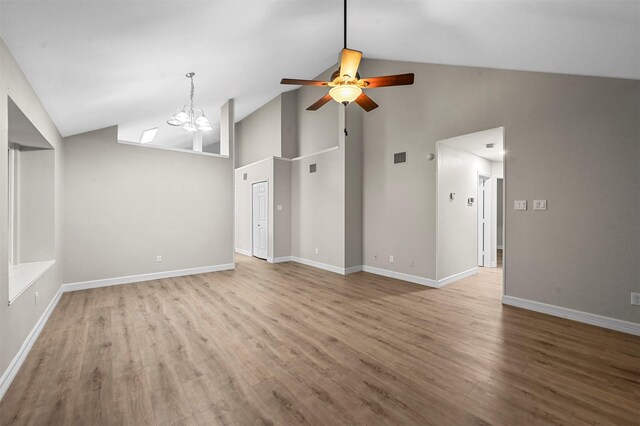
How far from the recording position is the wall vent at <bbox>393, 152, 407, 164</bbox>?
5141mm

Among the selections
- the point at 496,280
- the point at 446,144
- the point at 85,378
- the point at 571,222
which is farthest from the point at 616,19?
the point at 85,378

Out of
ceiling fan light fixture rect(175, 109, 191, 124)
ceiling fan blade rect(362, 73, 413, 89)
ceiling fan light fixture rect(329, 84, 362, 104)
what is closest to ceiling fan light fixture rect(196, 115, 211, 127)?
ceiling fan light fixture rect(175, 109, 191, 124)

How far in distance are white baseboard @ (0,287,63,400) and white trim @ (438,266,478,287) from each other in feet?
16.3

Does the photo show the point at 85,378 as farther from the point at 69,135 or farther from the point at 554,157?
the point at 554,157

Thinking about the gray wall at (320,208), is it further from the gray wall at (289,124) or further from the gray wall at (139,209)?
the gray wall at (139,209)

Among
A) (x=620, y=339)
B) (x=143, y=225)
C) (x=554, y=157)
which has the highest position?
(x=554, y=157)

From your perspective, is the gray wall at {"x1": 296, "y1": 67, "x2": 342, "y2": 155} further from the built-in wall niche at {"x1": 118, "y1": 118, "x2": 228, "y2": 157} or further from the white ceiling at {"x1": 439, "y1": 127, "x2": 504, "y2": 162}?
the white ceiling at {"x1": 439, "y1": 127, "x2": 504, "y2": 162}

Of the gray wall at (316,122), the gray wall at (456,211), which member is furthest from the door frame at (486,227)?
the gray wall at (316,122)

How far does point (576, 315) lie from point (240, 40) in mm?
5065

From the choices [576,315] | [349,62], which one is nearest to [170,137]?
[349,62]

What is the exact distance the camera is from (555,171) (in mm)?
3439

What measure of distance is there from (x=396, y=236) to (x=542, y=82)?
118 inches

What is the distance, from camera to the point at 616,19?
198 cm

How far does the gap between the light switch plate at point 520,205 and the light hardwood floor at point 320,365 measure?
131 cm
